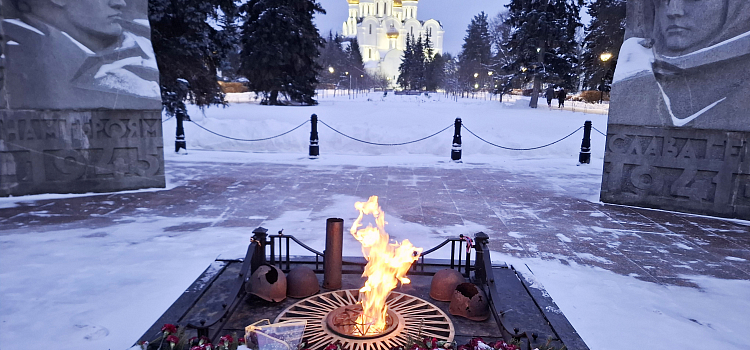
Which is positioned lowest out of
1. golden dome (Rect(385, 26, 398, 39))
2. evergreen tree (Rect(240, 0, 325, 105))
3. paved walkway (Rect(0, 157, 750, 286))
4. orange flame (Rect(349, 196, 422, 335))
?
paved walkway (Rect(0, 157, 750, 286))

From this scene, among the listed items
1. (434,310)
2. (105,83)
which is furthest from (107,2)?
(434,310)

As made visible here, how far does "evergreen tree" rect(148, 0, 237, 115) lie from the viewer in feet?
39.8

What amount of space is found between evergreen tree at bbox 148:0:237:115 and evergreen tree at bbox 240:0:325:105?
12.4m

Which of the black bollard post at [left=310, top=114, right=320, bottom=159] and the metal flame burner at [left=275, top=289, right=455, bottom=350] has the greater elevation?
the black bollard post at [left=310, top=114, right=320, bottom=159]

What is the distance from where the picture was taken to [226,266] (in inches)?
176

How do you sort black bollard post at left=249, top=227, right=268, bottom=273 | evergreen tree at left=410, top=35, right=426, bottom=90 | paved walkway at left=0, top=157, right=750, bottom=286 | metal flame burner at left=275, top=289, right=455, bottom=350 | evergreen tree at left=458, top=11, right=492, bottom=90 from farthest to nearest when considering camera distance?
evergreen tree at left=410, top=35, right=426, bottom=90
evergreen tree at left=458, top=11, right=492, bottom=90
paved walkway at left=0, top=157, right=750, bottom=286
black bollard post at left=249, top=227, right=268, bottom=273
metal flame burner at left=275, top=289, right=455, bottom=350

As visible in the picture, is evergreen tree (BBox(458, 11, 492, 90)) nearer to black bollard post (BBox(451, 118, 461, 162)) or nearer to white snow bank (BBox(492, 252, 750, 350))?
black bollard post (BBox(451, 118, 461, 162))

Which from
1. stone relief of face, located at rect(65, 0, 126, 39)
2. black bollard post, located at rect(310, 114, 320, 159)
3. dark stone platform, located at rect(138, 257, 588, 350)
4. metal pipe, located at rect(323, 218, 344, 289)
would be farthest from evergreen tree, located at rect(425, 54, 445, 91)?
metal pipe, located at rect(323, 218, 344, 289)

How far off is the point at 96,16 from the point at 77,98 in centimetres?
137

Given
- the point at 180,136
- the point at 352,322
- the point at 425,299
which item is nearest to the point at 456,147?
the point at 180,136

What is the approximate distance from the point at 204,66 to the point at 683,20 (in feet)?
37.1

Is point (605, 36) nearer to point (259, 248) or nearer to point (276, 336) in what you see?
point (259, 248)

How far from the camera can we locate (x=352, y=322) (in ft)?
10.4

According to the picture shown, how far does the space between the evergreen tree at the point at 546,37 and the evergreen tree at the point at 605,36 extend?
233 centimetres
